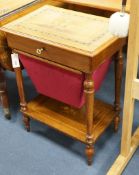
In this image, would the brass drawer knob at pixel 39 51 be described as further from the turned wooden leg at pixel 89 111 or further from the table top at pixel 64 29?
the turned wooden leg at pixel 89 111

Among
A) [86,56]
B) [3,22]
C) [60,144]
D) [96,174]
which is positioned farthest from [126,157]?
[3,22]

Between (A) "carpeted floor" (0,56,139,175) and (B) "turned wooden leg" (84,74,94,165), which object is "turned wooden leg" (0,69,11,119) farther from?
(B) "turned wooden leg" (84,74,94,165)

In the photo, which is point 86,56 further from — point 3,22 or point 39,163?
point 39,163

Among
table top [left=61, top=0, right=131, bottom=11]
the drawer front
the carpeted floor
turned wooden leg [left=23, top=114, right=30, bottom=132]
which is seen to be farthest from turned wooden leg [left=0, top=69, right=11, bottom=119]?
table top [left=61, top=0, right=131, bottom=11]

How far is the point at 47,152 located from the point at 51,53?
66 centimetres

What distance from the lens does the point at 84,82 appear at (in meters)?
1.42

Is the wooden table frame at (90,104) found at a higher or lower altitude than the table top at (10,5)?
lower

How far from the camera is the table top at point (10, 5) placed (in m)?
1.81

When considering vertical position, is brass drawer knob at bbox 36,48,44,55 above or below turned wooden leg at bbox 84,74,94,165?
above

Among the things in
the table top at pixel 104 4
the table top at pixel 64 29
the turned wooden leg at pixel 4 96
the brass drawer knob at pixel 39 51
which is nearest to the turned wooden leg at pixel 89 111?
the table top at pixel 64 29

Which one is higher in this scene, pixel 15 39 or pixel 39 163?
pixel 15 39

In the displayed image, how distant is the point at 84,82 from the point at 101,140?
1.93 ft

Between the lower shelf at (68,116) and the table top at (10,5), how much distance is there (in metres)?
0.58

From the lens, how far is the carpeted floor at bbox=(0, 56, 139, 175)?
1.69m
